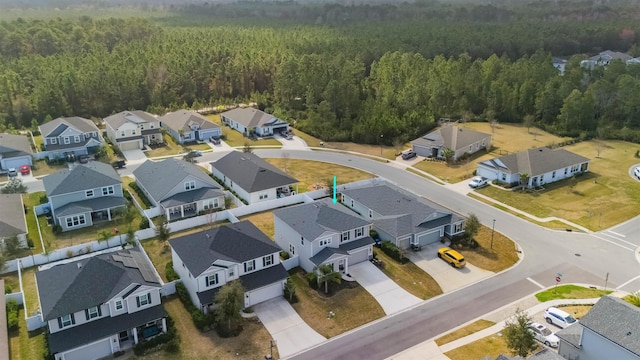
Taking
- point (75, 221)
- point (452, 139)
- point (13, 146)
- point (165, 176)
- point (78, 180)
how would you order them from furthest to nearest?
point (452, 139), point (13, 146), point (165, 176), point (78, 180), point (75, 221)

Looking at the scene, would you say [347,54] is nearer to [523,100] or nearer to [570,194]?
[523,100]

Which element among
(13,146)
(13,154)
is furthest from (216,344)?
(13,146)

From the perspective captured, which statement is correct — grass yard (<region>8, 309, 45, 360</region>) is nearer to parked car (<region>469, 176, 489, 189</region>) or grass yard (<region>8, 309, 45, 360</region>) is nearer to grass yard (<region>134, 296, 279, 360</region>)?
grass yard (<region>134, 296, 279, 360</region>)

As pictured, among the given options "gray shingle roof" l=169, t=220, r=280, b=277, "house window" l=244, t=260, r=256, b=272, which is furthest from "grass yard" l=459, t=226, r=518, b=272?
"house window" l=244, t=260, r=256, b=272

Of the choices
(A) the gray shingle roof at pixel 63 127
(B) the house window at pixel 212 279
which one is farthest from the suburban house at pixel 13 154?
(B) the house window at pixel 212 279

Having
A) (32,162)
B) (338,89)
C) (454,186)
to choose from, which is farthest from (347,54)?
(32,162)

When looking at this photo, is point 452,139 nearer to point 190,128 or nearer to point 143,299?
point 190,128

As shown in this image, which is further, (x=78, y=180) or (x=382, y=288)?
(x=78, y=180)
